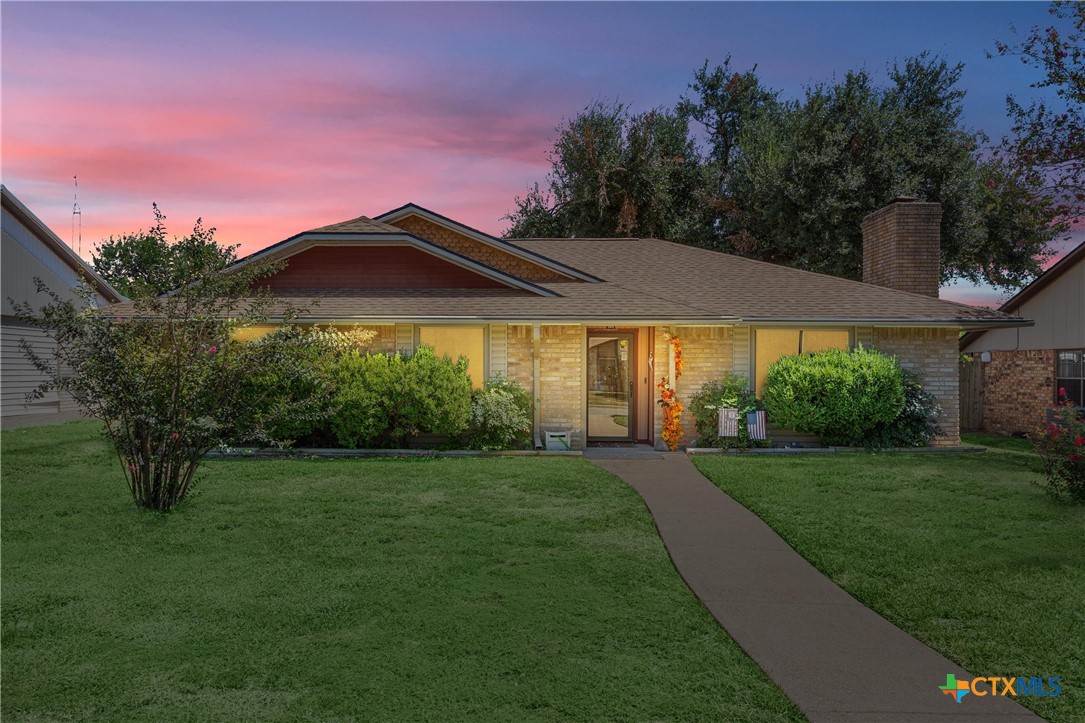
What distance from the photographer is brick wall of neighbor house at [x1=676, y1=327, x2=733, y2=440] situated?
15695mm

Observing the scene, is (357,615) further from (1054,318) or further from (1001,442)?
(1054,318)

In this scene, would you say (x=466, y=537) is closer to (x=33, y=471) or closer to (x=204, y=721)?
(x=204, y=721)

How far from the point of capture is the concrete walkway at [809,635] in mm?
4195

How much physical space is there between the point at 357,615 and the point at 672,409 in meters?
10.7

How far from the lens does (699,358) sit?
1572 cm

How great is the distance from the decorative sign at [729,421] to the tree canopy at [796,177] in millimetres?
11733

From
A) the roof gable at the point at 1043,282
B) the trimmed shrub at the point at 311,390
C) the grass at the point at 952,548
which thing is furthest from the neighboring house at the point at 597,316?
the roof gable at the point at 1043,282

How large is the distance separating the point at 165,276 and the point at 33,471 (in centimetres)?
607

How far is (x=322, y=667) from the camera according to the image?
4.61m

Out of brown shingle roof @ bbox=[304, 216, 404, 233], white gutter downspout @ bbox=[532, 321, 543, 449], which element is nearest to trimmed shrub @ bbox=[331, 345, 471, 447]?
white gutter downspout @ bbox=[532, 321, 543, 449]

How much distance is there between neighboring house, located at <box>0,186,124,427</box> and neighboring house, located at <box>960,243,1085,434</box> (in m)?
25.9

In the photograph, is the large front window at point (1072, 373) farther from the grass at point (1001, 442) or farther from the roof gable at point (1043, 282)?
the roof gable at point (1043, 282)

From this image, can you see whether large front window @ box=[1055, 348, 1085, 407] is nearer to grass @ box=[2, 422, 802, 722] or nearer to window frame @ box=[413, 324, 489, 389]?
window frame @ box=[413, 324, 489, 389]

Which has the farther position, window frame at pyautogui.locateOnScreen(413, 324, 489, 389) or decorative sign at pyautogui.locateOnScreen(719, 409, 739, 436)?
window frame at pyautogui.locateOnScreen(413, 324, 489, 389)
